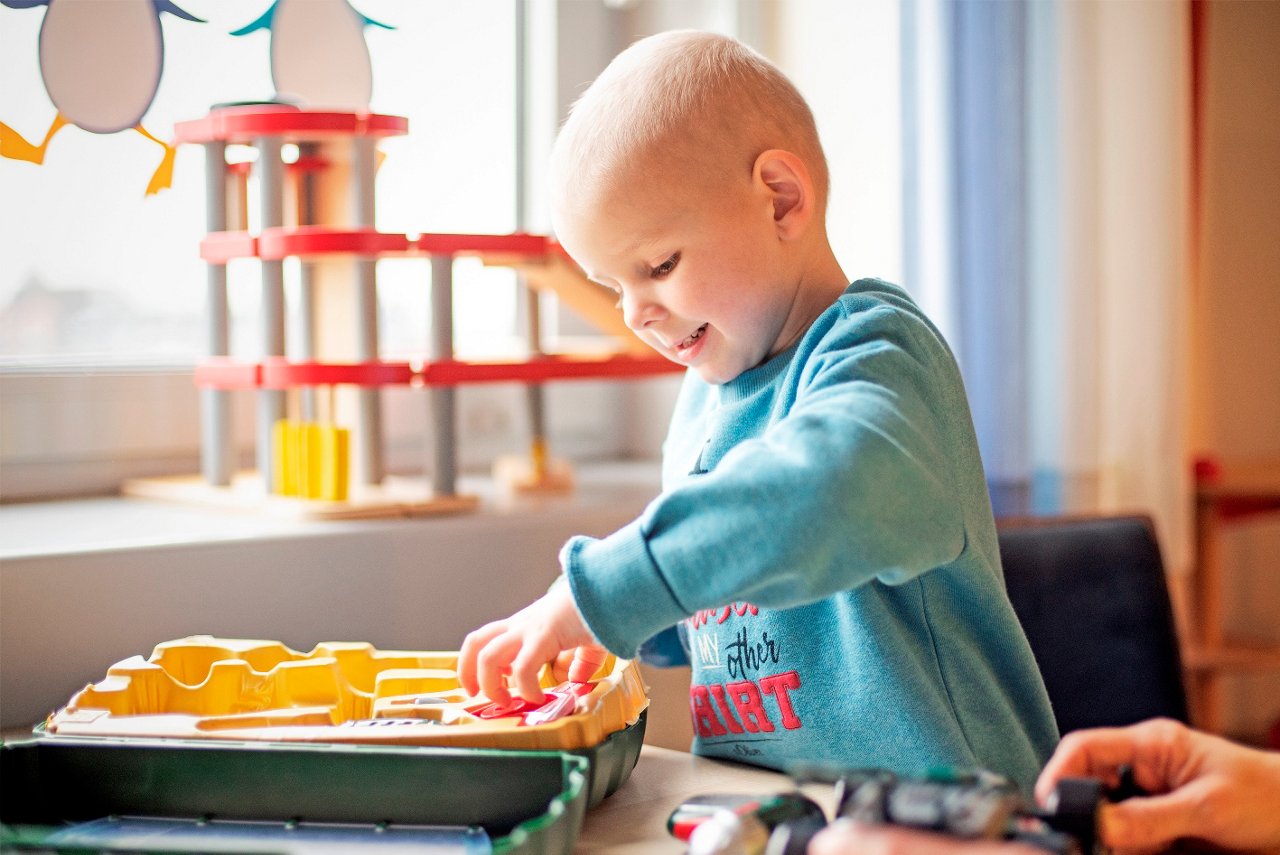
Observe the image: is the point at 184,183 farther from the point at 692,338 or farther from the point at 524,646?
the point at 524,646

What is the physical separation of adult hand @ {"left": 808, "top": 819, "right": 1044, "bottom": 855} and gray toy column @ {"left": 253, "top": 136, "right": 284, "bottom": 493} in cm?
84

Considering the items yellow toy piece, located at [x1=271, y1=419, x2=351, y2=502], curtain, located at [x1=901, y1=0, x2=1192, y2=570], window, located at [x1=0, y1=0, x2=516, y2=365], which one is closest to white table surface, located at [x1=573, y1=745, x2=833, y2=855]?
yellow toy piece, located at [x1=271, y1=419, x2=351, y2=502]

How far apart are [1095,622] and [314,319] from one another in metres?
0.81

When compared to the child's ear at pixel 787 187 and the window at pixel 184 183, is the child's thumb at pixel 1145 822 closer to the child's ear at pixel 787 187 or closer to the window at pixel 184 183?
the child's ear at pixel 787 187

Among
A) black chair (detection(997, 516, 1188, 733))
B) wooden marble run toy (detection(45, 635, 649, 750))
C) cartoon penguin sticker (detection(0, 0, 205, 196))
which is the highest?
cartoon penguin sticker (detection(0, 0, 205, 196))

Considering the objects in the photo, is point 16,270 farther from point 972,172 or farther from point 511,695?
point 972,172

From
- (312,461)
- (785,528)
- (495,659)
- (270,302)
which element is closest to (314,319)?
(270,302)

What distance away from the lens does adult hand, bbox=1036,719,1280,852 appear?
0.61 metres

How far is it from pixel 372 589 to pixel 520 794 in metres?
0.54

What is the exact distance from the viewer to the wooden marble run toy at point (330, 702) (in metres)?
0.68

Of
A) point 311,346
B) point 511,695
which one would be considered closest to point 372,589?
point 311,346

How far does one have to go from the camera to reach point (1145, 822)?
23.5 inches

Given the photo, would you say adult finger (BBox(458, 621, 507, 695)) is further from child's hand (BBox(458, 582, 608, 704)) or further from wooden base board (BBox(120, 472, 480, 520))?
wooden base board (BBox(120, 472, 480, 520))

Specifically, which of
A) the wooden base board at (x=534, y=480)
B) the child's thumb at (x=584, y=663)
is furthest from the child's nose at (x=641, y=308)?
the wooden base board at (x=534, y=480)
